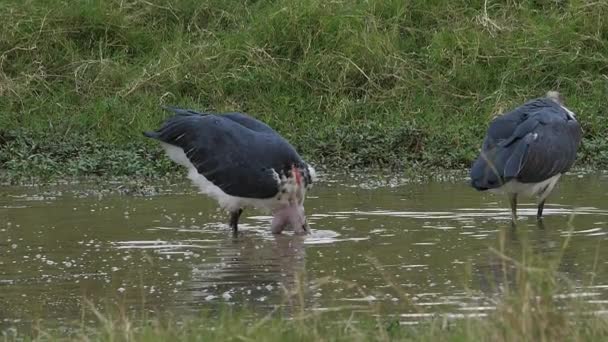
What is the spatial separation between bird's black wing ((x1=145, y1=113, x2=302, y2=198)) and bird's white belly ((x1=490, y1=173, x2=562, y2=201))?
1.21 metres

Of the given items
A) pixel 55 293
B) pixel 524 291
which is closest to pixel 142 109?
pixel 55 293

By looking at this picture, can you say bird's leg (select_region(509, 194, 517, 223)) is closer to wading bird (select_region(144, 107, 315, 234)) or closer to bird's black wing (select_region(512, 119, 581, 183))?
bird's black wing (select_region(512, 119, 581, 183))

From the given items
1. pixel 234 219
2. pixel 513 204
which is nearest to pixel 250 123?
pixel 234 219

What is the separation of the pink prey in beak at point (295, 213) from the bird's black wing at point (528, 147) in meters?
0.97

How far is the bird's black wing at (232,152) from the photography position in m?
8.09

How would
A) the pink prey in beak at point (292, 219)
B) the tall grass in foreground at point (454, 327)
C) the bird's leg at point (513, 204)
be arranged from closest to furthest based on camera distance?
the tall grass in foreground at point (454, 327) → the pink prey in beak at point (292, 219) → the bird's leg at point (513, 204)

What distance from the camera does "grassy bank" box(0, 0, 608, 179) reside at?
1116 centimetres

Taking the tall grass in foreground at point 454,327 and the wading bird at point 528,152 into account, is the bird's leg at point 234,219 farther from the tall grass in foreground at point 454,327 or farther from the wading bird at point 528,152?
the tall grass in foreground at point 454,327

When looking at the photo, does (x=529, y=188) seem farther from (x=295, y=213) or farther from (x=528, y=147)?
(x=295, y=213)

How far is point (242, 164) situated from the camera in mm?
8172

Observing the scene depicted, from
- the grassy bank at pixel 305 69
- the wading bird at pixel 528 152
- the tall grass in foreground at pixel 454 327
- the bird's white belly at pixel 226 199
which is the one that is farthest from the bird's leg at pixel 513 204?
the tall grass in foreground at pixel 454 327

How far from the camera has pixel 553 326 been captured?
14.7 feet

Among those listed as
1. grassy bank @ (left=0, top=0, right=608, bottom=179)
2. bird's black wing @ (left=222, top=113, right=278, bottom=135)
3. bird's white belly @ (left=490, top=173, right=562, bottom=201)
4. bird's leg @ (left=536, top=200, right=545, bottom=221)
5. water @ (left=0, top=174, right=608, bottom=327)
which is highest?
grassy bank @ (left=0, top=0, right=608, bottom=179)

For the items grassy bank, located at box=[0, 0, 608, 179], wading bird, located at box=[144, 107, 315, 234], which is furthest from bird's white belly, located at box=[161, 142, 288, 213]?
grassy bank, located at box=[0, 0, 608, 179]
